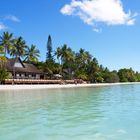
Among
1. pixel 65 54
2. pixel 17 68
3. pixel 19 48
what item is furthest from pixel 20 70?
pixel 65 54

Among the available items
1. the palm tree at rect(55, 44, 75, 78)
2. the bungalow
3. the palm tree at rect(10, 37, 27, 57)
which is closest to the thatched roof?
the bungalow

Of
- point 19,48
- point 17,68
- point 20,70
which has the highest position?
point 19,48

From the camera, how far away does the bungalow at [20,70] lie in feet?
189

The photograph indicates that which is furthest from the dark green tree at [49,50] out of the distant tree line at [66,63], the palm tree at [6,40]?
the palm tree at [6,40]

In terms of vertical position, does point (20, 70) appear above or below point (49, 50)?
Result: below

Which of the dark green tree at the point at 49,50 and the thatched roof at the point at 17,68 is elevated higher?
the dark green tree at the point at 49,50

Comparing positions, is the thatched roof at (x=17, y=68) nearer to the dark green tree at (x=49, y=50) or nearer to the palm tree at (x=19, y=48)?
the palm tree at (x=19, y=48)

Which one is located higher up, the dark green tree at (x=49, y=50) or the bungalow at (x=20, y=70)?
the dark green tree at (x=49, y=50)

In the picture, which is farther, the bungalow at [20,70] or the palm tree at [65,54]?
the palm tree at [65,54]

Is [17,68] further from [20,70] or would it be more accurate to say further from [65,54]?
[65,54]

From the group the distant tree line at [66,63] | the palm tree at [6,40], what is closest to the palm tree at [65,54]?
the distant tree line at [66,63]

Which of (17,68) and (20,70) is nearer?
→ (20,70)

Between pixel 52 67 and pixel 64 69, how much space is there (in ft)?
32.2

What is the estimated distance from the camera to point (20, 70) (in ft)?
191
